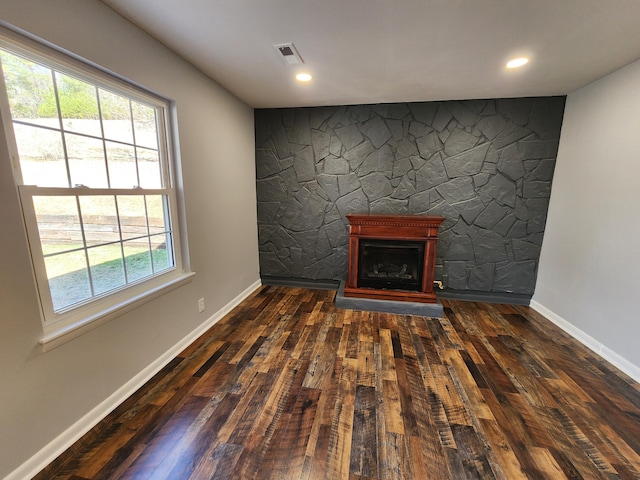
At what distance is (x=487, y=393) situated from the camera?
182 cm

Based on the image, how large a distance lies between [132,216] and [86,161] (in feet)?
1.44

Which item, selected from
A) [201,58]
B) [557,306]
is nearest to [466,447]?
[557,306]

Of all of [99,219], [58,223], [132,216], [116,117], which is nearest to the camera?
[58,223]

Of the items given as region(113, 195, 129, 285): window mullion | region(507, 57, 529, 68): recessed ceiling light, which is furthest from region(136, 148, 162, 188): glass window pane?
region(507, 57, 529, 68): recessed ceiling light

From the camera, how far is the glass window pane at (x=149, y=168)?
6.40 feet

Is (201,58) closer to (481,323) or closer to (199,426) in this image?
(199,426)

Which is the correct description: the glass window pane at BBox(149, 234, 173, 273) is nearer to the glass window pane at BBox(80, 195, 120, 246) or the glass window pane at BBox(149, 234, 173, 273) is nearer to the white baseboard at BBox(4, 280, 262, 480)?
the glass window pane at BBox(80, 195, 120, 246)

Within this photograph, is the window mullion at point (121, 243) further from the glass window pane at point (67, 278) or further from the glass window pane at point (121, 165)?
the glass window pane at point (67, 278)

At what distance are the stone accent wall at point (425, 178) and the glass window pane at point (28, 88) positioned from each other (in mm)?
2343

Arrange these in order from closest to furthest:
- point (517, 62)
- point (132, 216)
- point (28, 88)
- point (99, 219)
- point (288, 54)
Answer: point (28, 88) → point (99, 219) → point (132, 216) → point (288, 54) → point (517, 62)

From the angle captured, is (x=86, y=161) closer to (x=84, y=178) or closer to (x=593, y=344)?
(x=84, y=178)

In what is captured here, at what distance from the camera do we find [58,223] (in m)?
1.42

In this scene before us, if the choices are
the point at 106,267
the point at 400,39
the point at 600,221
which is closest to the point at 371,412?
the point at 106,267

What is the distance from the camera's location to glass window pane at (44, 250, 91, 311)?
1.41m
